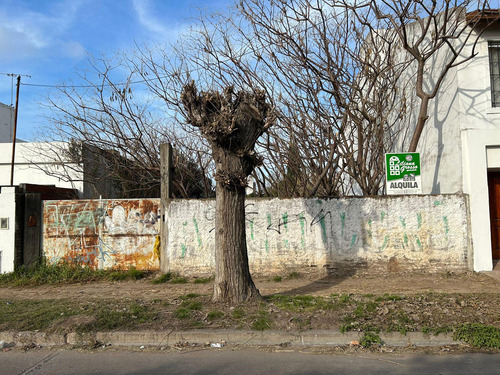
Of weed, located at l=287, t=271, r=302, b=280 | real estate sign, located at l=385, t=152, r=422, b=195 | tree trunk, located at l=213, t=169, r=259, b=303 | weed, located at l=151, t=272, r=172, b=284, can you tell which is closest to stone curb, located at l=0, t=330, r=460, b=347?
tree trunk, located at l=213, t=169, r=259, b=303

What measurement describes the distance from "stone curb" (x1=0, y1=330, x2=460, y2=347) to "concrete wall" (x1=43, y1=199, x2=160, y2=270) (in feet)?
13.1

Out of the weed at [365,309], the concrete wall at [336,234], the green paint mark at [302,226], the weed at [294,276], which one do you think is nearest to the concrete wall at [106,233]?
the concrete wall at [336,234]

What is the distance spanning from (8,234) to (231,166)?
622 centimetres

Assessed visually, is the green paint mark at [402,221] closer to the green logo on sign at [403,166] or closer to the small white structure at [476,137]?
the green logo on sign at [403,166]

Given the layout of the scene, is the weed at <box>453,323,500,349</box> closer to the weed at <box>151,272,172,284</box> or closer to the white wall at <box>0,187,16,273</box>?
the weed at <box>151,272,172,284</box>

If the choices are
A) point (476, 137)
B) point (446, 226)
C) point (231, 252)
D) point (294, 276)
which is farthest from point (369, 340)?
point (476, 137)

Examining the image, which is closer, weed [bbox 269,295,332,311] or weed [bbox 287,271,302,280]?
weed [bbox 269,295,332,311]

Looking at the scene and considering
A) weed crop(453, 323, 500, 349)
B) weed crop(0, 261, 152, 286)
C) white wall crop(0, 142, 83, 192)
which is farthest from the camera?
white wall crop(0, 142, 83, 192)

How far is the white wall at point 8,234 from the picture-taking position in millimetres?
9594

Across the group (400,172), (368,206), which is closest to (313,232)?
(368,206)

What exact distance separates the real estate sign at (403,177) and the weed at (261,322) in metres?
4.76

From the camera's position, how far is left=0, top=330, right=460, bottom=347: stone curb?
5445 millimetres

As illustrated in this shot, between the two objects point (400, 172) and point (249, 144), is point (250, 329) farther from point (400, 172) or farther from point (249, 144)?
point (400, 172)

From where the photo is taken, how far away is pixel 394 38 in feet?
35.4
